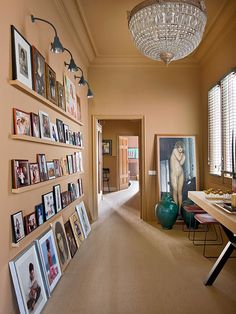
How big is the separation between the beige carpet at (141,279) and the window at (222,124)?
1.35 m

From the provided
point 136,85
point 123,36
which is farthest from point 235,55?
point 136,85

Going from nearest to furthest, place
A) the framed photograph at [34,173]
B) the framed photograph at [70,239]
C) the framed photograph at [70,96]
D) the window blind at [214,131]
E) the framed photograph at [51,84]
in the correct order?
1. the framed photograph at [34,173]
2. the framed photograph at [51,84]
3. the framed photograph at [70,239]
4. the framed photograph at [70,96]
5. the window blind at [214,131]

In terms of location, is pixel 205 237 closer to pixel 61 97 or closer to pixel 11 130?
pixel 61 97

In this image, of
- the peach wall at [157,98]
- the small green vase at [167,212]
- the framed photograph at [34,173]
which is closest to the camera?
the framed photograph at [34,173]

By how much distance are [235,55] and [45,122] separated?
2.69 m

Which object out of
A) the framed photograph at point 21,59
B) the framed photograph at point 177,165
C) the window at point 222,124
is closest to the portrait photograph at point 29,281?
the framed photograph at point 21,59

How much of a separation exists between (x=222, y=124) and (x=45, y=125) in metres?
2.74

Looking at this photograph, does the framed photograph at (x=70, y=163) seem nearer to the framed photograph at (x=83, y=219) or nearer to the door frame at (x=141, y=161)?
the framed photograph at (x=83, y=219)

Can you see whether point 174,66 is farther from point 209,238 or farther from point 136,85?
point 209,238

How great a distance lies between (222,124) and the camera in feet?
13.0

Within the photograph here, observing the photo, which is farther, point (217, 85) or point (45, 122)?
point (217, 85)

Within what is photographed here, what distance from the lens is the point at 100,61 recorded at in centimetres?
514

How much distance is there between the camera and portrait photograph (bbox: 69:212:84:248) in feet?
11.7

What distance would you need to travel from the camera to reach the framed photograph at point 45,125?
8.18 ft
